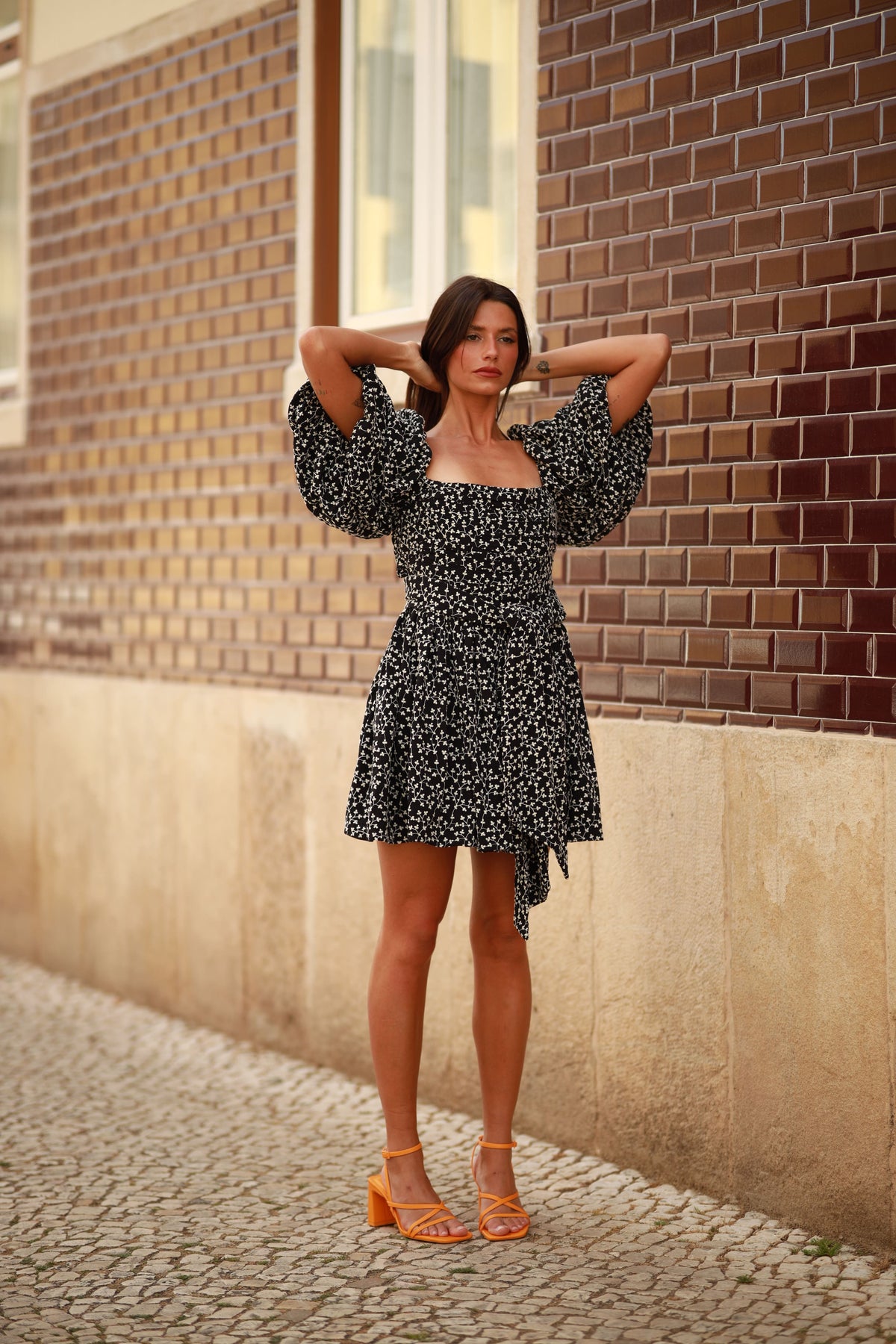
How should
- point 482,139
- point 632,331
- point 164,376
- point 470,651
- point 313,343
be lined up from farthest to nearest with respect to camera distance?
point 164,376 → point 482,139 → point 632,331 → point 470,651 → point 313,343

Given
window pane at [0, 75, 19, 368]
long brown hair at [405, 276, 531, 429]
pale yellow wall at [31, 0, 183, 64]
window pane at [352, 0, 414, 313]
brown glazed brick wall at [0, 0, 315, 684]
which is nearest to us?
long brown hair at [405, 276, 531, 429]

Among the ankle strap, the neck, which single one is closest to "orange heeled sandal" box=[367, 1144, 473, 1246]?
the ankle strap

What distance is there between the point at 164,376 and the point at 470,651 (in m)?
3.06

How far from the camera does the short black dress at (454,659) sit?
372 centimetres

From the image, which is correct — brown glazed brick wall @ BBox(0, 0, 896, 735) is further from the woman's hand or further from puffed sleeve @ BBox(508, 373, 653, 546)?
the woman's hand

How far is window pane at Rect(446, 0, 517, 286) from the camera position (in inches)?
203

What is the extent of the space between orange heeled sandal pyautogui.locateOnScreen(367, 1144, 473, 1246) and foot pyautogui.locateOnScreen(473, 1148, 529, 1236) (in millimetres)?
83

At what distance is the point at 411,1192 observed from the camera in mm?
3861

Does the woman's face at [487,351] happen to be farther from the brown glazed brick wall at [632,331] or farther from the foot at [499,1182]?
the foot at [499,1182]

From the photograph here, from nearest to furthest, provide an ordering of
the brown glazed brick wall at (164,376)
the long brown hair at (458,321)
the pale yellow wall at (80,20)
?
1. the long brown hair at (458,321)
2. the brown glazed brick wall at (164,376)
3. the pale yellow wall at (80,20)

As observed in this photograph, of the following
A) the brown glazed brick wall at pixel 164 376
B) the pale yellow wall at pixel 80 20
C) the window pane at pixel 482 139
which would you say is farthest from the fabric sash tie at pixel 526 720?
the pale yellow wall at pixel 80 20

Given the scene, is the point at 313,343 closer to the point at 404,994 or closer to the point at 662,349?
the point at 662,349

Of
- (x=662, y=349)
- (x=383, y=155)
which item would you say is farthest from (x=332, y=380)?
(x=383, y=155)

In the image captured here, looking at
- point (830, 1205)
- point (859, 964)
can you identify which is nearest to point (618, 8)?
point (859, 964)
